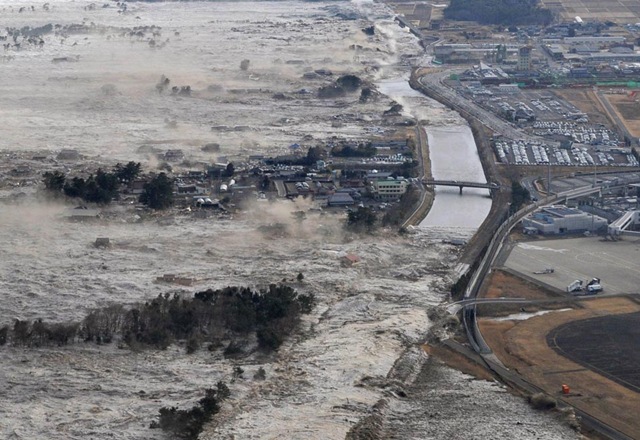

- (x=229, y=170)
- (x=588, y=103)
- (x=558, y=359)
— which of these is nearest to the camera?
(x=558, y=359)

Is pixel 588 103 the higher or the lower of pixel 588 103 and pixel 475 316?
the lower

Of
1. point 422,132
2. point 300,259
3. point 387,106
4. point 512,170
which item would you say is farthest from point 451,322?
point 387,106

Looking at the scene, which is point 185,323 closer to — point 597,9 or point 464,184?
point 464,184

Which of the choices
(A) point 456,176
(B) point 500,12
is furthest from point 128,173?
(B) point 500,12

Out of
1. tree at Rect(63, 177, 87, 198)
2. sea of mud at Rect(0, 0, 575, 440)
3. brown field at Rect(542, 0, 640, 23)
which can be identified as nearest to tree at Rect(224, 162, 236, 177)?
sea of mud at Rect(0, 0, 575, 440)

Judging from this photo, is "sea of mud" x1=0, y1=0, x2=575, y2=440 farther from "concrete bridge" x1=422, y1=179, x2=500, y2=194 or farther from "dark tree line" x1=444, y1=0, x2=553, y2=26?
"dark tree line" x1=444, y1=0, x2=553, y2=26

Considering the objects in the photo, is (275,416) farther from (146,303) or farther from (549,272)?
(549,272)
